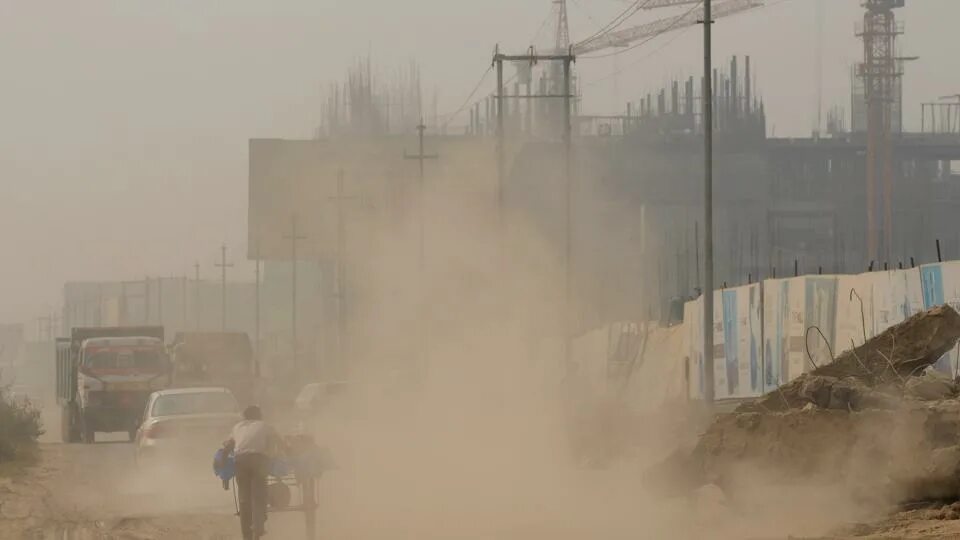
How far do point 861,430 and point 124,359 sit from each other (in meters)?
29.8

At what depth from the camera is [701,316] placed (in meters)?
50.4

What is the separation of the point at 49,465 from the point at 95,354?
9219mm

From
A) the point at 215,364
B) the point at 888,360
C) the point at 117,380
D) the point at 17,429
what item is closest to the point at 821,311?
the point at 117,380

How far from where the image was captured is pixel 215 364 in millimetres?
52938

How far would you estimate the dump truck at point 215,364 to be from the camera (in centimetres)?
5269

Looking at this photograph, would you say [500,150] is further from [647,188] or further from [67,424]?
[647,188]

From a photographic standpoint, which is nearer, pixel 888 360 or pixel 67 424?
pixel 888 360

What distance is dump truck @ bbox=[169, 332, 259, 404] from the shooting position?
52.7 meters

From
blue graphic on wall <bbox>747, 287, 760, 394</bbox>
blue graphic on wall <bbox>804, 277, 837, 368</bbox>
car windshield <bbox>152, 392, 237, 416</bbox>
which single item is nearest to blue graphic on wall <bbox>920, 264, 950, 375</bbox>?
blue graphic on wall <bbox>804, 277, 837, 368</bbox>

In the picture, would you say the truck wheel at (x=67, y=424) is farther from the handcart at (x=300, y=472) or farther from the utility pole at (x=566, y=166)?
the handcart at (x=300, y=472)

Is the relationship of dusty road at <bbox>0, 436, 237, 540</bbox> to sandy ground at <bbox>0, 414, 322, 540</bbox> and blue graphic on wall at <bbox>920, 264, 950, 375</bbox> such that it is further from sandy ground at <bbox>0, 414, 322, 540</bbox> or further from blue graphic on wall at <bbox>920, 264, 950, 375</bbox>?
blue graphic on wall at <bbox>920, 264, 950, 375</bbox>

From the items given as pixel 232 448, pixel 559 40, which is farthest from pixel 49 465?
pixel 559 40

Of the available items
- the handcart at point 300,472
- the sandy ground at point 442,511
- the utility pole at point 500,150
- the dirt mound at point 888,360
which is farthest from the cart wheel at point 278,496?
the utility pole at point 500,150

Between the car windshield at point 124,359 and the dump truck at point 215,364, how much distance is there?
721cm
